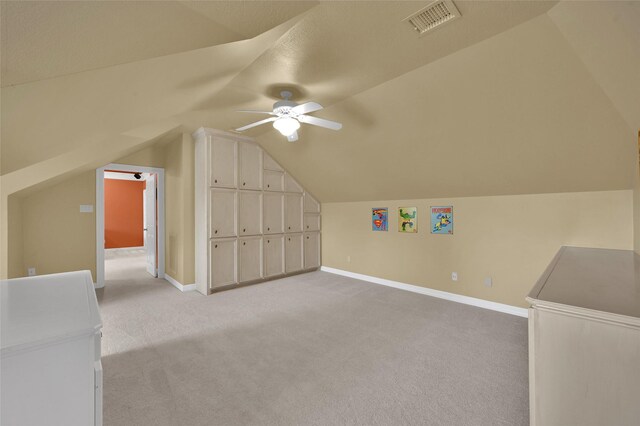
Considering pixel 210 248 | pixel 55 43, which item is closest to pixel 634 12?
pixel 55 43

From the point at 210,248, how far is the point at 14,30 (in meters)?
3.66

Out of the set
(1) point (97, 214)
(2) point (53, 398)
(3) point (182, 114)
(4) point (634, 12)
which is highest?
(3) point (182, 114)

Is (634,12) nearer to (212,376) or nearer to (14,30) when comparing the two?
(14,30)

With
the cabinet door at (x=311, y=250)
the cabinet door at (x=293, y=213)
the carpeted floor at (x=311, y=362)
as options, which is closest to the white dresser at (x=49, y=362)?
the carpeted floor at (x=311, y=362)

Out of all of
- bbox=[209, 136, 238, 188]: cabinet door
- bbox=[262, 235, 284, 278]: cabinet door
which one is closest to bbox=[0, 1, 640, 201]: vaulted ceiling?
bbox=[209, 136, 238, 188]: cabinet door

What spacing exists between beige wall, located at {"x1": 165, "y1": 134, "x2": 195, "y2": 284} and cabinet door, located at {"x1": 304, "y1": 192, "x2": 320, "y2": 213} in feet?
7.40

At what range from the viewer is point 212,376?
2178 mm

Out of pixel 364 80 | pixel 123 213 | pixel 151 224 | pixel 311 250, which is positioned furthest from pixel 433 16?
pixel 123 213

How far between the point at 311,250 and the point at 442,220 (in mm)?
2823

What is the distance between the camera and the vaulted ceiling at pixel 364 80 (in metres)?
1.27

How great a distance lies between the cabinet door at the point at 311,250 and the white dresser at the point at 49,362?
4.60 m

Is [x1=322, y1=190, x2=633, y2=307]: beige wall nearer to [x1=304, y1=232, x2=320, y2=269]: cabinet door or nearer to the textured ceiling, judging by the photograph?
[x1=304, y1=232, x2=320, y2=269]: cabinet door

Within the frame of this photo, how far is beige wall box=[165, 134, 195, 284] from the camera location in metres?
4.55

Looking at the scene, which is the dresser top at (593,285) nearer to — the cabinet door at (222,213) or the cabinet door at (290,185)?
the cabinet door at (222,213)
